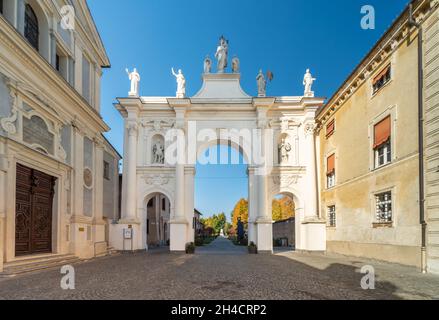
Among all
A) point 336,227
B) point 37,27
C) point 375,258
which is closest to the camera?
point 37,27

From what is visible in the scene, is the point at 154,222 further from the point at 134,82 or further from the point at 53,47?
the point at 53,47

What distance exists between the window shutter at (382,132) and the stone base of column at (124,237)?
14.1m

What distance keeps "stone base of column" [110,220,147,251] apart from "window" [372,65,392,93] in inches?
597

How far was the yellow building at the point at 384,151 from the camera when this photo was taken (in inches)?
424

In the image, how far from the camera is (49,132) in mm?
12164

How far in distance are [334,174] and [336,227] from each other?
10.4ft

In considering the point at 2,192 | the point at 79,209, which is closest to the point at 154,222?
the point at 79,209

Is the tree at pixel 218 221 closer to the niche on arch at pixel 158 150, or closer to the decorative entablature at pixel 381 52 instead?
the niche on arch at pixel 158 150

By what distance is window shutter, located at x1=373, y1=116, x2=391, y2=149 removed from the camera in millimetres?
12867

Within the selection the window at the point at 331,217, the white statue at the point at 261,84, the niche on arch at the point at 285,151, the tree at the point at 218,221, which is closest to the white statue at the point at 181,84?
the white statue at the point at 261,84

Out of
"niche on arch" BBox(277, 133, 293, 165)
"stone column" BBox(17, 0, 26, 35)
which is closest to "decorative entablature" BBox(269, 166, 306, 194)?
"niche on arch" BBox(277, 133, 293, 165)

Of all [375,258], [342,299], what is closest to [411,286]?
[342,299]

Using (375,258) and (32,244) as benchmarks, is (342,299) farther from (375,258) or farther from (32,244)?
(32,244)
